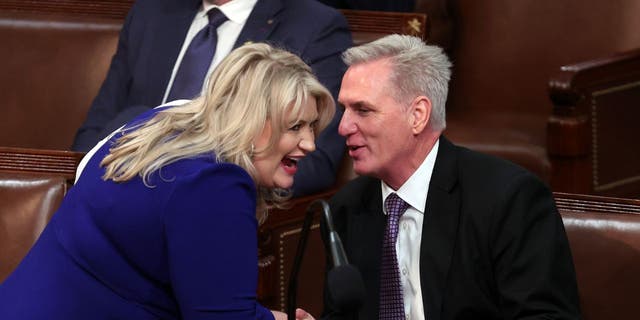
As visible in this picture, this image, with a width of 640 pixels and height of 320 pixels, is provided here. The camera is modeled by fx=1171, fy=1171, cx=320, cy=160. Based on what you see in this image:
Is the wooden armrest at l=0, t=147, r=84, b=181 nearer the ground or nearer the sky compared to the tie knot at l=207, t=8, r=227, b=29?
nearer the ground

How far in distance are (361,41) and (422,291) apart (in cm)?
123

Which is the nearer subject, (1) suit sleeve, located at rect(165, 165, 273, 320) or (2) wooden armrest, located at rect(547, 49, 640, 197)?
(1) suit sleeve, located at rect(165, 165, 273, 320)

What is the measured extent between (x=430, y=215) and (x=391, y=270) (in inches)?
5.0

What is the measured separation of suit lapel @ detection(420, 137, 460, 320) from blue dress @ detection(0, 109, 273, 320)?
34cm

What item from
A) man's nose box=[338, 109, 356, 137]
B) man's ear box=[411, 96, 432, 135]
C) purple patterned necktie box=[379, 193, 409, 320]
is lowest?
purple patterned necktie box=[379, 193, 409, 320]

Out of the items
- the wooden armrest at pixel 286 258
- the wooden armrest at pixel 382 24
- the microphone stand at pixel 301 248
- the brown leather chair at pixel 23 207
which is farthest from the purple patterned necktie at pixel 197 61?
the microphone stand at pixel 301 248

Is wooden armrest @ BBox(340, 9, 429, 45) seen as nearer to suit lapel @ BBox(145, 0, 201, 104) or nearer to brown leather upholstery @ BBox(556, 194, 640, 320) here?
suit lapel @ BBox(145, 0, 201, 104)

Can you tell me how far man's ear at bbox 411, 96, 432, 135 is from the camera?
220cm

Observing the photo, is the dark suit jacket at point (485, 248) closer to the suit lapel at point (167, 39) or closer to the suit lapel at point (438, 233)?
the suit lapel at point (438, 233)

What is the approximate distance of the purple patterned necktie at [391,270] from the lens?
2160 millimetres

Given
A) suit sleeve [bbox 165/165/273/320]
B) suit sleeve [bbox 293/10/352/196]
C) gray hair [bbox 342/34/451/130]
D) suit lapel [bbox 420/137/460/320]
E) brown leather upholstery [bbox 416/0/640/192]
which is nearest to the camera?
suit sleeve [bbox 165/165/273/320]

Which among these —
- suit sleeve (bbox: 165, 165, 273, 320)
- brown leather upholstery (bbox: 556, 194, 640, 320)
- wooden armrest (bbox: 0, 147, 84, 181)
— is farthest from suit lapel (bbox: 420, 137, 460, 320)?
wooden armrest (bbox: 0, 147, 84, 181)

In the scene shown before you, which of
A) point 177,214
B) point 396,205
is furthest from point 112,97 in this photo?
point 177,214

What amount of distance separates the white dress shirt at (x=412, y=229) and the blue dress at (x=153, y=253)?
35 cm
